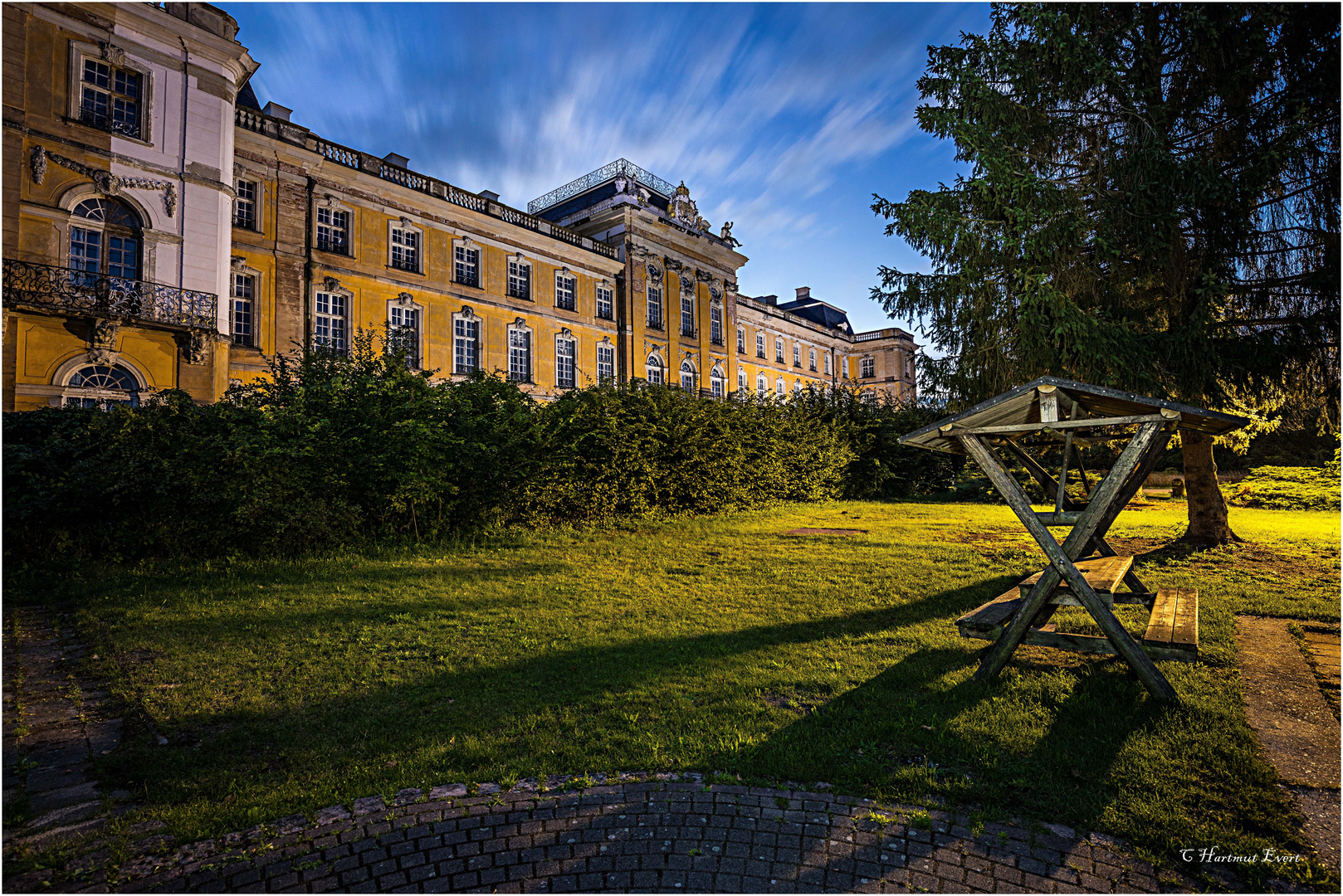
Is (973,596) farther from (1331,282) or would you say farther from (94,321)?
(94,321)

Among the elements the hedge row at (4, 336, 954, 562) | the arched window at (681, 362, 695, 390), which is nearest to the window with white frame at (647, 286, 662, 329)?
the arched window at (681, 362, 695, 390)

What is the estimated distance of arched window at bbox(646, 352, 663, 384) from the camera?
1439 inches

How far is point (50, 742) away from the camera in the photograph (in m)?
3.87

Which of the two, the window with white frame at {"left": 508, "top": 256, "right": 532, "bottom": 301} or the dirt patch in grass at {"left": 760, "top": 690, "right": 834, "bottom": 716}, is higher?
the window with white frame at {"left": 508, "top": 256, "right": 532, "bottom": 301}

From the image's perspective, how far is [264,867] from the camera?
2.73m

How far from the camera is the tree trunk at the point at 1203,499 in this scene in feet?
34.4

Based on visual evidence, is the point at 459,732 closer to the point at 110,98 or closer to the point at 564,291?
the point at 110,98

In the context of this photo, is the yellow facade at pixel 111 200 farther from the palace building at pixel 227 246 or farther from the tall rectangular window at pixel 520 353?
the tall rectangular window at pixel 520 353

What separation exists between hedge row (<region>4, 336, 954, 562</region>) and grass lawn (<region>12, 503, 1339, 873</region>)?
0.77m

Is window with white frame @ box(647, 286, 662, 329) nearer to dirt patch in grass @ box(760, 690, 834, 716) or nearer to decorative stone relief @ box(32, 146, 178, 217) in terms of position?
decorative stone relief @ box(32, 146, 178, 217)

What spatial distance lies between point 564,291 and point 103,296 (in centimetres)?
1905

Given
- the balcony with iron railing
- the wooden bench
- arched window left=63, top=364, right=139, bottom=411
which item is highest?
the balcony with iron railing

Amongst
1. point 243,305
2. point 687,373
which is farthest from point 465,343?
point 687,373

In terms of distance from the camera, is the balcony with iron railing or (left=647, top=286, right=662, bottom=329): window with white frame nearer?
the balcony with iron railing
